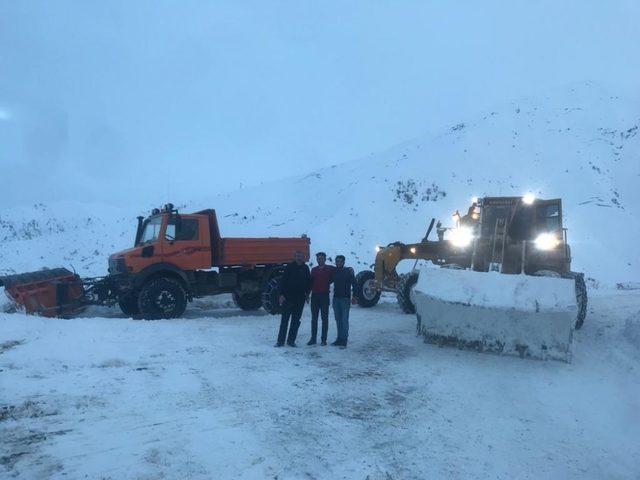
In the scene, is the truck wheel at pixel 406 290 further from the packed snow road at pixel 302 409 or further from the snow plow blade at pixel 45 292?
the snow plow blade at pixel 45 292

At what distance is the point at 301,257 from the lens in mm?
8359

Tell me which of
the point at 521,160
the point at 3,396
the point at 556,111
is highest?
the point at 556,111

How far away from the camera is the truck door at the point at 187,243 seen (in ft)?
37.2

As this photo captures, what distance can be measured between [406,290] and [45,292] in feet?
25.6

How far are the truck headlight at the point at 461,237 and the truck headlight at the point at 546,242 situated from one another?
1.41m

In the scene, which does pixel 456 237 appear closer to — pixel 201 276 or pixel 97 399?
pixel 201 276

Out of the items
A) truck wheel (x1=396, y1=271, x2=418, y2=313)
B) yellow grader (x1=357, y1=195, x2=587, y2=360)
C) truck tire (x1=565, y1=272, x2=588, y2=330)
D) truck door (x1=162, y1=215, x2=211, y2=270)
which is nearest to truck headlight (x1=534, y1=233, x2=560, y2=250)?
yellow grader (x1=357, y1=195, x2=587, y2=360)

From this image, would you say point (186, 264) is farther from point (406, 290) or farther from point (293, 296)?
point (406, 290)

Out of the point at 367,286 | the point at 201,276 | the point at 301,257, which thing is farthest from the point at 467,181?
the point at 301,257

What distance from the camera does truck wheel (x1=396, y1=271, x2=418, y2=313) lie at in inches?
460

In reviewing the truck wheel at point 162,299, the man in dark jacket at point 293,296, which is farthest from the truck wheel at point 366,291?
the man in dark jacket at point 293,296

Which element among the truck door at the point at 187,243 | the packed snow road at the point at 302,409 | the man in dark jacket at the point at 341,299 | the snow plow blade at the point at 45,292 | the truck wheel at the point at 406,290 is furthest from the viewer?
the truck wheel at the point at 406,290

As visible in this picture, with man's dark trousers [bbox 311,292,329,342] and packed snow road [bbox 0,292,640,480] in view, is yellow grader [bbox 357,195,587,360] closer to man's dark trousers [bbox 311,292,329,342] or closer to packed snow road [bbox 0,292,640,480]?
packed snow road [bbox 0,292,640,480]

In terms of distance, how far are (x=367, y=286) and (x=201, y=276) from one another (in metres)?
4.28
